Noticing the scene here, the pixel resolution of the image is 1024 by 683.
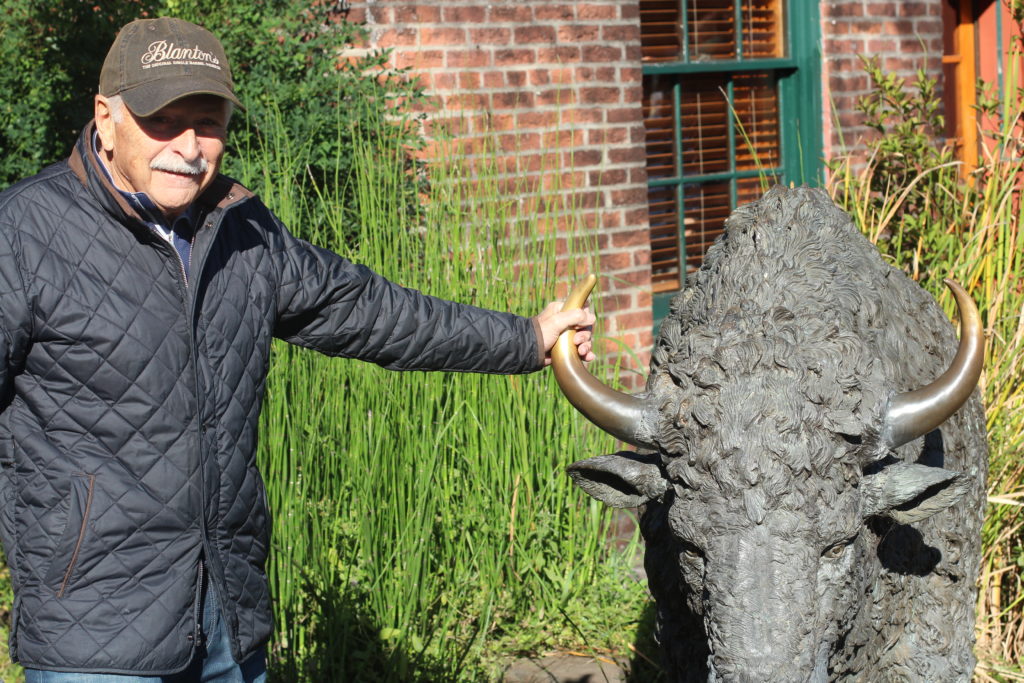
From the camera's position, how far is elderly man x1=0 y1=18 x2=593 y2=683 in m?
2.49

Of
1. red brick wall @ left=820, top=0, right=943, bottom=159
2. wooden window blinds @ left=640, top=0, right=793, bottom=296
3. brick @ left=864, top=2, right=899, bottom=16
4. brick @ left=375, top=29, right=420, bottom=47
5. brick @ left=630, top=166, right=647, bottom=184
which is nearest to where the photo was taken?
brick @ left=375, top=29, right=420, bottom=47

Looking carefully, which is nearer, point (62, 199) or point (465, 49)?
point (62, 199)

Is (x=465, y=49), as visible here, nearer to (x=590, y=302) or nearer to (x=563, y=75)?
(x=563, y=75)

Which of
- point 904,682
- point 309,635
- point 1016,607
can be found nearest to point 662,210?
point 1016,607

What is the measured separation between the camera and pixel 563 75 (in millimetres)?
6215

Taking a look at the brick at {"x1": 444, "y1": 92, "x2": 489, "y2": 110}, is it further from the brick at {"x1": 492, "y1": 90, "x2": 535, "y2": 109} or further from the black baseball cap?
the black baseball cap

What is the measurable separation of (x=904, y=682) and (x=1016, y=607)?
1.73 meters

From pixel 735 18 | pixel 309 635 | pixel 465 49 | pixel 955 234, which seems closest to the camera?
→ pixel 309 635

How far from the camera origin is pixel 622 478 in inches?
108

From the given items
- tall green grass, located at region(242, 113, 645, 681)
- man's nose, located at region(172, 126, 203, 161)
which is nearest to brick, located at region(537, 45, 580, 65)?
tall green grass, located at region(242, 113, 645, 681)

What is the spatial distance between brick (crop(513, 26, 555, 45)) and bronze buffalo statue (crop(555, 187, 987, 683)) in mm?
3206

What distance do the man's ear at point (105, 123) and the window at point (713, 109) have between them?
464 centimetres

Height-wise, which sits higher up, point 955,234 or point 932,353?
point 955,234

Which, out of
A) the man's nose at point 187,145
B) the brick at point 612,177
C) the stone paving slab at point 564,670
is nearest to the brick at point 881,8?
the brick at point 612,177
